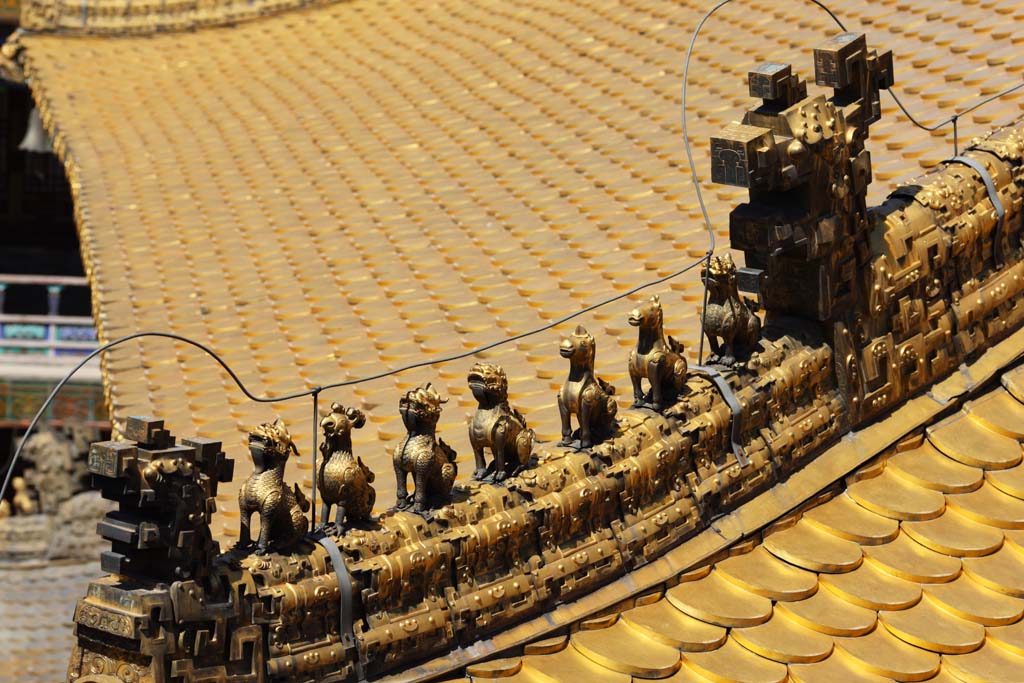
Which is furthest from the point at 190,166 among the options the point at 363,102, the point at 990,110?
the point at 990,110

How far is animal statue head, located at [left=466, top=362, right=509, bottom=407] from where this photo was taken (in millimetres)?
5816

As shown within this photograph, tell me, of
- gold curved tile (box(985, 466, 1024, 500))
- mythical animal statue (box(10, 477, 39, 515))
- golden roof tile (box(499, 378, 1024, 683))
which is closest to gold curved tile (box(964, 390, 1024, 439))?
gold curved tile (box(985, 466, 1024, 500))

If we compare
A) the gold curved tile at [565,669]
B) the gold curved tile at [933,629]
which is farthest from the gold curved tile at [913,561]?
the gold curved tile at [565,669]

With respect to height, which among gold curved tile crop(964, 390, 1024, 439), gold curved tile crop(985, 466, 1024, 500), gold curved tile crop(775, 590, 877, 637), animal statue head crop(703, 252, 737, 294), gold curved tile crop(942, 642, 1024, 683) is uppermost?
animal statue head crop(703, 252, 737, 294)

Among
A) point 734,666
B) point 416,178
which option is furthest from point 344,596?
point 416,178

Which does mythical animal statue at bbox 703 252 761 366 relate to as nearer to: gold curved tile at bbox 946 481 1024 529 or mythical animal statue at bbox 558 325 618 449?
mythical animal statue at bbox 558 325 618 449

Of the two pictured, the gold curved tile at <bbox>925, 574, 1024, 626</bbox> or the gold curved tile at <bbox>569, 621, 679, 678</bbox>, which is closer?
the gold curved tile at <bbox>569, 621, 679, 678</bbox>

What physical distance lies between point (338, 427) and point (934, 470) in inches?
104

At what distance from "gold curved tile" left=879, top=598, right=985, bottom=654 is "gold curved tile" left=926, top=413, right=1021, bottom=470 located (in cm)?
87

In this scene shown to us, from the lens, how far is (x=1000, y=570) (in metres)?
6.41

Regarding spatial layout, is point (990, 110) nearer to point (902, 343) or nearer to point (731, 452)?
point (902, 343)

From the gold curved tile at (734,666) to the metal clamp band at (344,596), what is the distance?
1.23 m

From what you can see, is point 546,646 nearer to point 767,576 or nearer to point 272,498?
point 767,576

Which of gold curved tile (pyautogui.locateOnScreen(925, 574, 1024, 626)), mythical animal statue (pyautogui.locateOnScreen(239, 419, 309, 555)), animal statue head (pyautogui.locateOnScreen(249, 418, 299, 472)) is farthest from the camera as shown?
gold curved tile (pyautogui.locateOnScreen(925, 574, 1024, 626))
